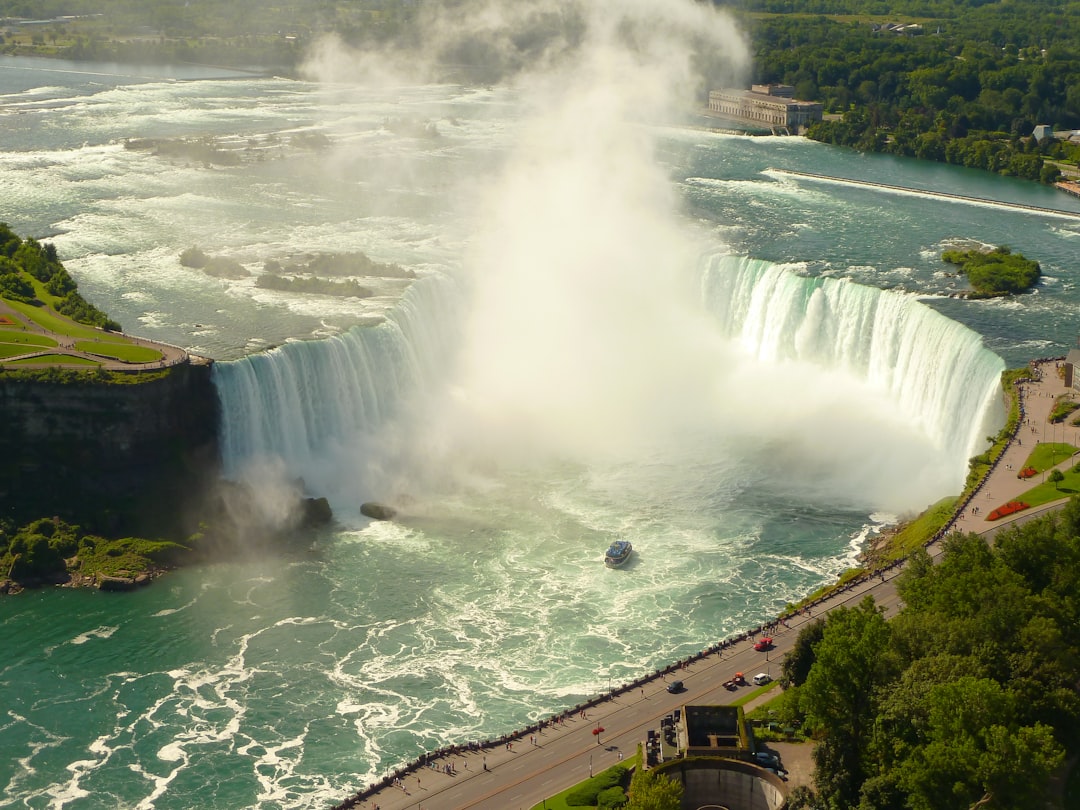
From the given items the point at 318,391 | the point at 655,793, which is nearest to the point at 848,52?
the point at 318,391

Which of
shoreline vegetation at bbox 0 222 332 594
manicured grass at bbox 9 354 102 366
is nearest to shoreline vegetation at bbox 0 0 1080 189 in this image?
shoreline vegetation at bbox 0 222 332 594

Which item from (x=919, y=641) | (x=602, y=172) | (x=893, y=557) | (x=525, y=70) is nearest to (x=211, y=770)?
(x=919, y=641)

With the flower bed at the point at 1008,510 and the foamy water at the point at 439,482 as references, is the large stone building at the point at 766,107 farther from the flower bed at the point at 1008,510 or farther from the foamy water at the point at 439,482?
the flower bed at the point at 1008,510

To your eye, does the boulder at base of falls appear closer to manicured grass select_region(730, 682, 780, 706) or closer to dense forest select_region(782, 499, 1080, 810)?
manicured grass select_region(730, 682, 780, 706)

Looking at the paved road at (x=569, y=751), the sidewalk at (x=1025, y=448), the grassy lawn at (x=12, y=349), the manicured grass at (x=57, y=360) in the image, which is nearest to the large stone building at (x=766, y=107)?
the sidewalk at (x=1025, y=448)

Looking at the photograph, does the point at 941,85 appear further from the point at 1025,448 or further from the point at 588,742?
the point at 588,742
